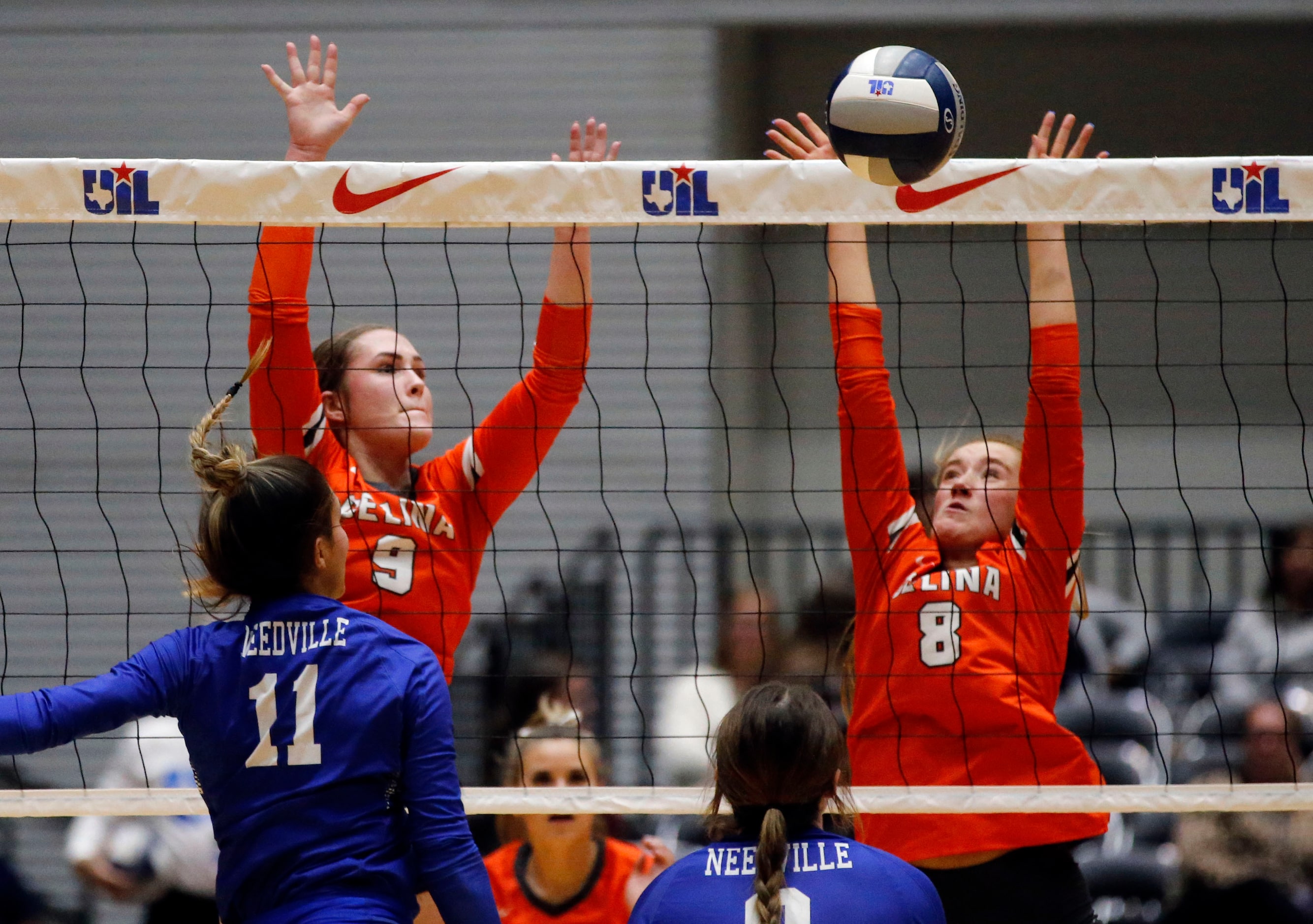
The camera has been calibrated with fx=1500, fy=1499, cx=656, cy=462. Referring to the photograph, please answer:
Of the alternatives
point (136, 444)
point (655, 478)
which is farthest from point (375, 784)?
point (136, 444)

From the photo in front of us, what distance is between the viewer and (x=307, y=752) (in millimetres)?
2469

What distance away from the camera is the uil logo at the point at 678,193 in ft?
11.6

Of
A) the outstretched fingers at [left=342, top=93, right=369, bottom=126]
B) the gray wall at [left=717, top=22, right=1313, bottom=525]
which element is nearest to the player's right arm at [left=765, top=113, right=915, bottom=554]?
the outstretched fingers at [left=342, top=93, right=369, bottom=126]

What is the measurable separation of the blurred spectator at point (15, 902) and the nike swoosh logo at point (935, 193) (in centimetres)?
498

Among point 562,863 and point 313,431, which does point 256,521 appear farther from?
point 562,863

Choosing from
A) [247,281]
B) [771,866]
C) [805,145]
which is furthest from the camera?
[247,281]

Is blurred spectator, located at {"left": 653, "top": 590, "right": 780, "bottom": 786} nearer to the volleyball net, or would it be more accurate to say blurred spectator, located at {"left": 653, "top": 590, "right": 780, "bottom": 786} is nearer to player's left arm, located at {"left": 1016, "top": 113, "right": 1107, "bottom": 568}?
the volleyball net

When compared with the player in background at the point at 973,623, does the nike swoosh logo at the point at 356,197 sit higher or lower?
higher

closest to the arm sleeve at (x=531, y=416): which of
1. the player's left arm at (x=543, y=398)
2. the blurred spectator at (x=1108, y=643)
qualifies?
the player's left arm at (x=543, y=398)

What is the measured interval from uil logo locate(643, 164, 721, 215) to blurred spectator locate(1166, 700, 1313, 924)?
3.18m

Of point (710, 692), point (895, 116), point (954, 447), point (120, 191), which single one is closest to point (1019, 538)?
point (954, 447)

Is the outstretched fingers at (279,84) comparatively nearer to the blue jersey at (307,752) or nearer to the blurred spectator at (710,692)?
the blue jersey at (307,752)

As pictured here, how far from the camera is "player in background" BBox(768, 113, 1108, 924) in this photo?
342 centimetres

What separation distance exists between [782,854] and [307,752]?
0.79 metres
